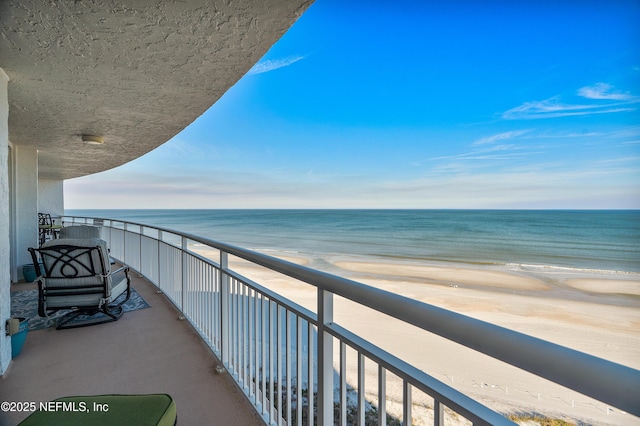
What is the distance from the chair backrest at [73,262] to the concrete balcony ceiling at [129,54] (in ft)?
4.93

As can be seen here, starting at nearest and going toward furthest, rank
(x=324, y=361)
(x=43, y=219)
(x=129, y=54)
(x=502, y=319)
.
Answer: (x=324, y=361) → (x=129, y=54) → (x=502, y=319) → (x=43, y=219)

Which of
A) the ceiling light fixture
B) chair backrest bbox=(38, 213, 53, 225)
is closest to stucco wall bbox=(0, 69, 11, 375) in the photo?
the ceiling light fixture

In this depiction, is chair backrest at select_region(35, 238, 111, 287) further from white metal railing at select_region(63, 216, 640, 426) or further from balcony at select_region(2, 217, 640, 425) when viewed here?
white metal railing at select_region(63, 216, 640, 426)

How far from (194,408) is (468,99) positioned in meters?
23.2

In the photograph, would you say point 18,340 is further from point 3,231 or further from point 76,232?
point 76,232

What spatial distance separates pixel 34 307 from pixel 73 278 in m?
1.36

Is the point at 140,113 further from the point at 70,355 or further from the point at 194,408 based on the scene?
the point at 194,408

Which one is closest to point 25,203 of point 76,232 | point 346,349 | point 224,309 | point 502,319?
point 76,232

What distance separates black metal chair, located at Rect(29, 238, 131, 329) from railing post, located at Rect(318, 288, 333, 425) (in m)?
3.04

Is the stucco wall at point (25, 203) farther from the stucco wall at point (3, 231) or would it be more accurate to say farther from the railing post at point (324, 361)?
the railing post at point (324, 361)

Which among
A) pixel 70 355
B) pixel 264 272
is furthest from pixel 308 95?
pixel 70 355

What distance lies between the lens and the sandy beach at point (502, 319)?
351 centimetres

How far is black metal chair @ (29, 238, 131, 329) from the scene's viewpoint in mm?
3018

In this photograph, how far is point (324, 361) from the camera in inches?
44.4
